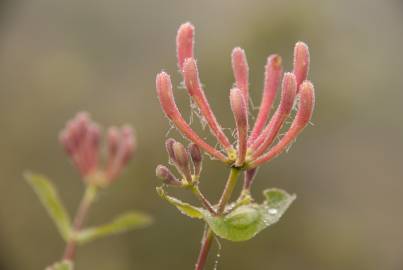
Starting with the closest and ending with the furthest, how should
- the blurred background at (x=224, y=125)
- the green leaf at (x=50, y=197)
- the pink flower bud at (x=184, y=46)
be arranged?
the pink flower bud at (x=184, y=46) → the green leaf at (x=50, y=197) → the blurred background at (x=224, y=125)

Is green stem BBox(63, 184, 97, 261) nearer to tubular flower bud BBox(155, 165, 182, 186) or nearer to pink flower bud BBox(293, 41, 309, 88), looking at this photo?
tubular flower bud BBox(155, 165, 182, 186)

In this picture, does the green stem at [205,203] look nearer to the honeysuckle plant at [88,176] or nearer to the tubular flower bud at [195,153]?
the tubular flower bud at [195,153]

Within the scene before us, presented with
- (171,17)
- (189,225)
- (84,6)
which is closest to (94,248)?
(189,225)

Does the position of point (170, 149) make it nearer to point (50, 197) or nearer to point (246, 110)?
point (246, 110)

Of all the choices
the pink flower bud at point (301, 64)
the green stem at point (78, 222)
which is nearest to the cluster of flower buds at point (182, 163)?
the pink flower bud at point (301, 64)

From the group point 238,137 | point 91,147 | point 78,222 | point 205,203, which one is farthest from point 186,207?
point 91,147

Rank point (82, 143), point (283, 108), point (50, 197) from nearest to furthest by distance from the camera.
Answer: point (283, 108) < point (50, 197) < point (82, 143)

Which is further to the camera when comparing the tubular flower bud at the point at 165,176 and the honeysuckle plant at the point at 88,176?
Result: the honeysuckle plant at the point at 88,176

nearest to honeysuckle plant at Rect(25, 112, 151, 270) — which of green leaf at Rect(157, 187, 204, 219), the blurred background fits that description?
green leaf at Rect(157, 187, 204, 219)
